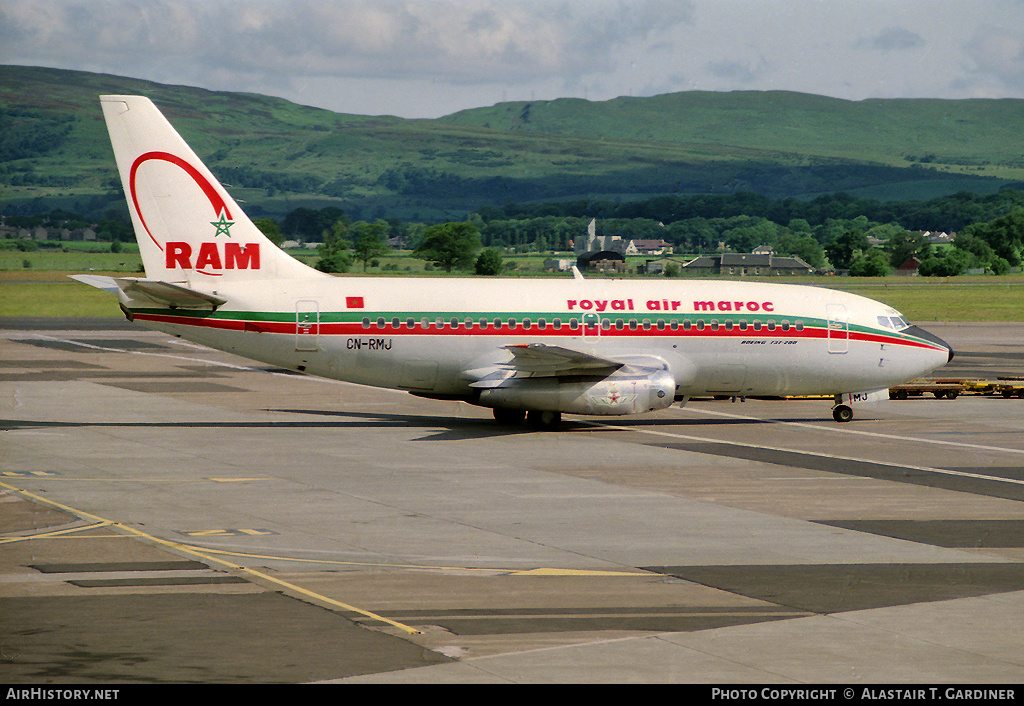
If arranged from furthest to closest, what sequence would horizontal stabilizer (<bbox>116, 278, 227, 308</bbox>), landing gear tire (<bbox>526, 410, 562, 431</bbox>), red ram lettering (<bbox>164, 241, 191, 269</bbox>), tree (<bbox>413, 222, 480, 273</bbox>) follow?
tree (<bbox>413, 222, 480, 273</bbox>) → landing gear tire (<bbox>526, 410, 562, 431</bbox>) → red ram lettering (<bbox>164, 241, 191, 269</bbox>) → horizontal stabilizer (<bbox>116, 278, 227, 308</bbox>)

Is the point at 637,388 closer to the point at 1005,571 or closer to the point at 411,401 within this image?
the point at 411,401

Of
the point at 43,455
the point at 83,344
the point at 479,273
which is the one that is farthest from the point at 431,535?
the point at 479,273

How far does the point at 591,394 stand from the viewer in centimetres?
3531

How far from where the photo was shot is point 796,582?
58.5 feet

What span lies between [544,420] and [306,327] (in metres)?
7.90

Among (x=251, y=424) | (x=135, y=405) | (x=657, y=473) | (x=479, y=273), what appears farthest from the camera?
(x=479, y=273)

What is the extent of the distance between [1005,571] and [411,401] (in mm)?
29752

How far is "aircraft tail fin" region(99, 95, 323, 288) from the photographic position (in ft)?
117

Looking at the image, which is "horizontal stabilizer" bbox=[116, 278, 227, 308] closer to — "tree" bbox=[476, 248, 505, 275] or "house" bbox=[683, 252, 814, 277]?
"tree" bbox=[476, 248, 505, 275]

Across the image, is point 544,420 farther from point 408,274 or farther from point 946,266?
point 946,266

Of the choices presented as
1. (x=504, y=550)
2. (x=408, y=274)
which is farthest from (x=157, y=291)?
(x=408, y=274)

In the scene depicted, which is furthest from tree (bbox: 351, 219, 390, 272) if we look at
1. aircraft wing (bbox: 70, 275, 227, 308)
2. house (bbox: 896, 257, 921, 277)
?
aircraft wing (bbox: 70, 275, 227, 308)

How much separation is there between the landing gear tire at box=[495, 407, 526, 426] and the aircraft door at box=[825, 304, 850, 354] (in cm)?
1040

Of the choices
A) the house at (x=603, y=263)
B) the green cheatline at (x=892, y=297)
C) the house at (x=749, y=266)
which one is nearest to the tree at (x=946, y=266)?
the green cheatline at (x=892, y=297)
